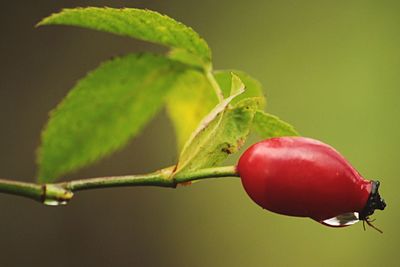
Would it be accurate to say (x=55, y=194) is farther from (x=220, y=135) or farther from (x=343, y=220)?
(x=343, y=220)

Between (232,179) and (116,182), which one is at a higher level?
(116,182)

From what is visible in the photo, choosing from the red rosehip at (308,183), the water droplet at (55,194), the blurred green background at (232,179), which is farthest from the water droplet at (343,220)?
the blurred green background at (232,179)

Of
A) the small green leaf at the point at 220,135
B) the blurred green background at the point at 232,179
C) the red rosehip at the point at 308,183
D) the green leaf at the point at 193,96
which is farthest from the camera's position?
the blurred green background at the point at 232,179

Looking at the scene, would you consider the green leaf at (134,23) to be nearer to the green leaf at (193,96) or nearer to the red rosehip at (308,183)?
the green leaf at (193,96)

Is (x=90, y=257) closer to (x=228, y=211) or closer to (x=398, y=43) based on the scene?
(x=228, y=211)

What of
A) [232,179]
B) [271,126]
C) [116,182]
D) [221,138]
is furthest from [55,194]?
[232,179]

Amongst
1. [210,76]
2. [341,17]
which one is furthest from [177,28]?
[341,17]

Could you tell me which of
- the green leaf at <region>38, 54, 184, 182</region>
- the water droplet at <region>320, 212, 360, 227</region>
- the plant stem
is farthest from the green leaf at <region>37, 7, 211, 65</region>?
the water droplet at <region>320, 212, 360, 227</region>
